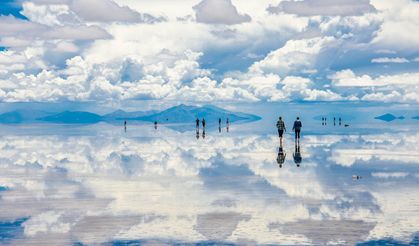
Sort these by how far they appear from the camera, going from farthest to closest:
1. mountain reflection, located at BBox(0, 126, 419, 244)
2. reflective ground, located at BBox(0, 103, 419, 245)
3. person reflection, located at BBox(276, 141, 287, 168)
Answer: person reflection, located at BBox(276, 141, 287, 168)
mountain reflection, located at BBox(0, 126, 419, 244)
reflective ground, located at BBox(0, 103, 419, 245)

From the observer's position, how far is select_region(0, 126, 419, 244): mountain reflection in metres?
22.7

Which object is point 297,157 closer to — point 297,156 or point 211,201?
point 297,156

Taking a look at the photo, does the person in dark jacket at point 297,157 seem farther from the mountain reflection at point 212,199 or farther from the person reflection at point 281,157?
the person reflection at point 281,157

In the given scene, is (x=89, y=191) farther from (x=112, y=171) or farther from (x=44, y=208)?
(x=112, y=171)

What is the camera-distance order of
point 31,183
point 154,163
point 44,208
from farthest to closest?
point 154,163
point 31,183
point 44,208

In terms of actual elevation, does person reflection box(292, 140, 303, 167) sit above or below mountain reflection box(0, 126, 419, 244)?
above

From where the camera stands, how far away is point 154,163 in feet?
163

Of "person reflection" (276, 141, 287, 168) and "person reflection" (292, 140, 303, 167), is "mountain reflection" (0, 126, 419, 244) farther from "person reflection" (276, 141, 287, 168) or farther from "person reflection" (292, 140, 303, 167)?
"person reflection" (292, 140, 303, 167)

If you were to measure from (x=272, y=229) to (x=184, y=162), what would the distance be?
27225mm

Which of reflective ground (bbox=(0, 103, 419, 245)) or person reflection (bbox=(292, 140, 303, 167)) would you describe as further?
person reflection (bbox=(292, 140, 303, 167))

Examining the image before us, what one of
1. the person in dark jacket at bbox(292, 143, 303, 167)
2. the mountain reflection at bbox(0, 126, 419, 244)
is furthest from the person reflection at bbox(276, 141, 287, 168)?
the person in dark jacket at bbox(292, 143, 303, 167)

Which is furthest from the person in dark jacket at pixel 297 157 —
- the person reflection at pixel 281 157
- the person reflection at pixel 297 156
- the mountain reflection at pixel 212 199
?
the person reflection at pixel 281 157

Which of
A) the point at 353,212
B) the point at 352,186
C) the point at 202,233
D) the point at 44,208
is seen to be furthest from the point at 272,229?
the point at 352,186

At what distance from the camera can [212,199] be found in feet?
100
